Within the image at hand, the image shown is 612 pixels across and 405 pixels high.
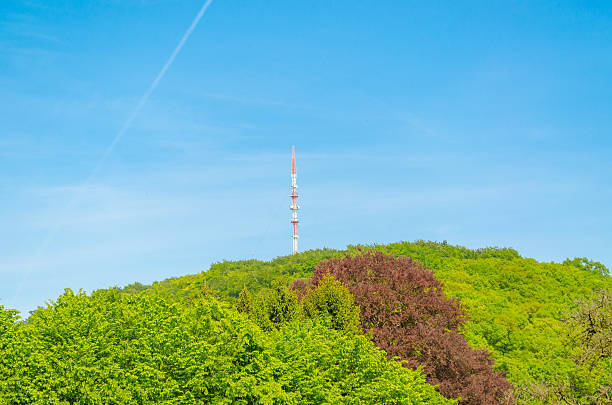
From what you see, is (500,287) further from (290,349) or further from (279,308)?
(290,349)

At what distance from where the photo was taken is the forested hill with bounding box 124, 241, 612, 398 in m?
46.0

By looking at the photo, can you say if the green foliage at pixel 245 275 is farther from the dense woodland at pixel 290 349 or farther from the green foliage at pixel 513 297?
the dense woodland at pixel 290 349

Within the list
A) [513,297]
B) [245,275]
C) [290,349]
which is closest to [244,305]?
[290,349]

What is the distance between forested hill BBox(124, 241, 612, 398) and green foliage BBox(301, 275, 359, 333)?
14.4 m

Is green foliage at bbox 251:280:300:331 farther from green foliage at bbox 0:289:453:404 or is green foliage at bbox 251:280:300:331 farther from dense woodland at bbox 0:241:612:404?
green foliage at bbox 0:289:453:404

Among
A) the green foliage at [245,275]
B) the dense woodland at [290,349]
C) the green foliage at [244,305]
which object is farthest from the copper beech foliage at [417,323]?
the green foliage at [245,275]

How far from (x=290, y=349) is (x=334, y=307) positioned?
6.63 m

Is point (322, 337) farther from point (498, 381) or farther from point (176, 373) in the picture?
point (498, 381)

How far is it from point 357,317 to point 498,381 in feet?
30.7

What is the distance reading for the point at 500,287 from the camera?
200ft

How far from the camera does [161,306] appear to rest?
88.1 feet

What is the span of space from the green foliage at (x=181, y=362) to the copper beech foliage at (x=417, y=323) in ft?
15.4

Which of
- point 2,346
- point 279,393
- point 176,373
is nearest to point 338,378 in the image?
point 279,393

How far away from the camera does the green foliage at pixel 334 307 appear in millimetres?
30281
